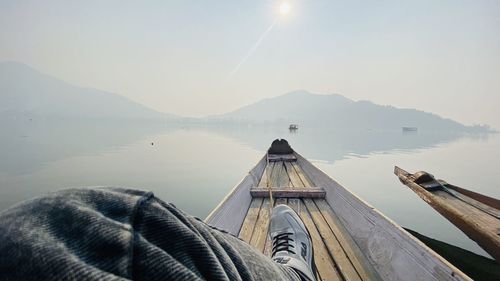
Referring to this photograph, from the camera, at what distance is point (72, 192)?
27.7 inches

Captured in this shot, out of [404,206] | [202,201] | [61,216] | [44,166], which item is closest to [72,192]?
[61,216]

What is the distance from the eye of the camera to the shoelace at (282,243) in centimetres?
213

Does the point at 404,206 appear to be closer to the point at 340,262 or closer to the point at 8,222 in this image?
the point at 340,262

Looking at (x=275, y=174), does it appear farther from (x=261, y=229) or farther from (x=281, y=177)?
(x=261, y=229)

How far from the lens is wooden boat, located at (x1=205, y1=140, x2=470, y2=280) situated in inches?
80.0

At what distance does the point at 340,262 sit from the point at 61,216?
2.65 meters

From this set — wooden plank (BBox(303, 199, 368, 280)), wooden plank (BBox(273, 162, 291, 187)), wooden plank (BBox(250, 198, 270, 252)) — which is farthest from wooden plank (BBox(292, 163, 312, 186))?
wooden plank (BBox(250, 198, 270, 252))

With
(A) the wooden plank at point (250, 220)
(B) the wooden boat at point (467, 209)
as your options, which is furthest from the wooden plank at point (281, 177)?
(B) the wooden boat at point (467, 209)

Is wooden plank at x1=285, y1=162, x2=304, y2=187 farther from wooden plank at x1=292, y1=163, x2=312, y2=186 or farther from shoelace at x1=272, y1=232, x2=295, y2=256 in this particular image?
shoelace at x1=272, y1=232, x2=295, y2=256

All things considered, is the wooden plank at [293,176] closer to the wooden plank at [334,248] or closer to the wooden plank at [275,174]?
the wooden plank at [275,174]

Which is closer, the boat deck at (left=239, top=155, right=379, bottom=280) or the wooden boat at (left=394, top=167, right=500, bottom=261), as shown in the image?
the boat deck at (left=239, top=155, right=379, bottom=280)

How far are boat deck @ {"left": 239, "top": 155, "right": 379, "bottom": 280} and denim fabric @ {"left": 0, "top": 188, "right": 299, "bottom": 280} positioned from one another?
2.06 m

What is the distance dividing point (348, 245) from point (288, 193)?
1663 mm

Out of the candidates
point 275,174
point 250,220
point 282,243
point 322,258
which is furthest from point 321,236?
point 275,174
